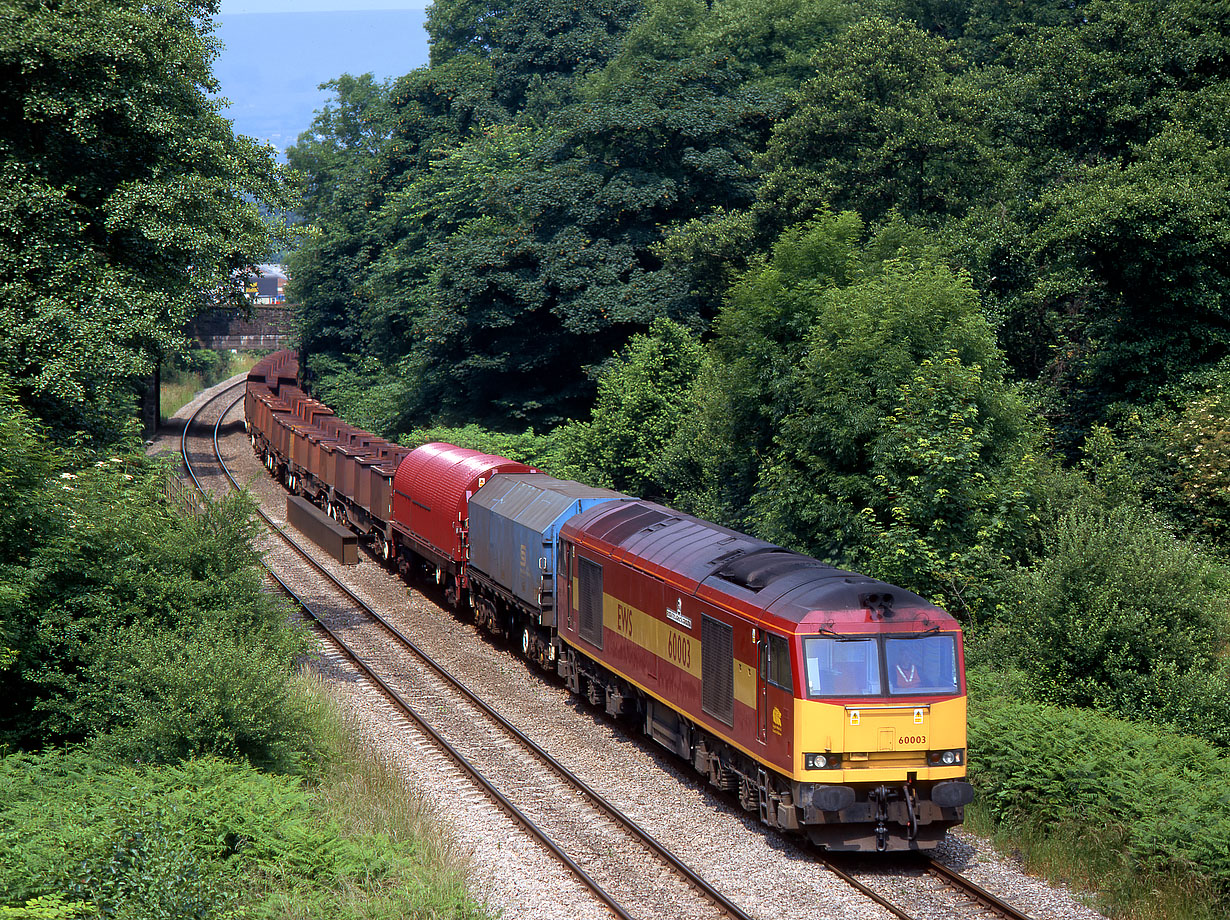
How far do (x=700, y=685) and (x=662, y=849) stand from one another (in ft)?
8.29

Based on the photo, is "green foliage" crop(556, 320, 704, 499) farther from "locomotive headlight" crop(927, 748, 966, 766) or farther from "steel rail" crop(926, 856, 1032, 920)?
"steel rail" crop(926, 856, 1032, 920)

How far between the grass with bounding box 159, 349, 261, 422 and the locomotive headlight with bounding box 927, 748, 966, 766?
57.0 m

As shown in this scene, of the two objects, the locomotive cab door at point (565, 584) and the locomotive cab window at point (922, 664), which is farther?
the locomotive cab door at point (565, 584)

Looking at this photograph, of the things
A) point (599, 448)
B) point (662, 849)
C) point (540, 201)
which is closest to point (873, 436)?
point (662, 849)

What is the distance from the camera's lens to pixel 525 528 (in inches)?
875

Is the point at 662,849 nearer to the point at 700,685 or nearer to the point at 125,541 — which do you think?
the point at 700,685

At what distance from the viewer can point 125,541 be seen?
17.8m

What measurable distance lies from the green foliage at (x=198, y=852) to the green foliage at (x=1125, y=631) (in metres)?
9.56

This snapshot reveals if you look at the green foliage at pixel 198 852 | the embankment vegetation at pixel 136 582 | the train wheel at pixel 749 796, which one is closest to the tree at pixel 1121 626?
the train wheel at pixel 749 796

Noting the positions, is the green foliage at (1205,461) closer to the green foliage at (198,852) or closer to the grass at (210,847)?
the grass at (210,847)

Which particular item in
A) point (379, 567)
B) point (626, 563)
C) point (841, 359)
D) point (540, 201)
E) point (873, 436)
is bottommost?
point (379, 567)

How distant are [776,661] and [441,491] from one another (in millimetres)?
15700

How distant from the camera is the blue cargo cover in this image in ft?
70.1

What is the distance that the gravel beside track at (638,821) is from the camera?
39.7 feet
